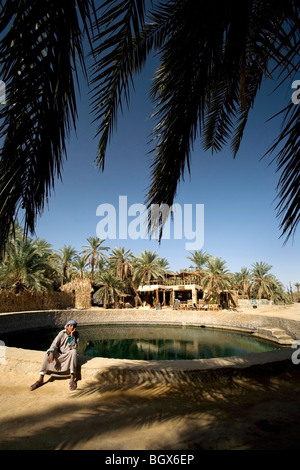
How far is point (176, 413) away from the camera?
8.80 feet

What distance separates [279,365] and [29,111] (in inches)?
187

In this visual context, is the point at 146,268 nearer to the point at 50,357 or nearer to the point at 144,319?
the point at 144,319

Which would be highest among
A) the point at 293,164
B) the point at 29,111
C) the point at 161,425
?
the point at 29,111

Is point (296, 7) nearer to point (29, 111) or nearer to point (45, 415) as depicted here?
point (29, 111)

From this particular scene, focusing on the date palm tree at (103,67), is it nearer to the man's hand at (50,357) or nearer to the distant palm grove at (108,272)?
the man's hand at (50,357)

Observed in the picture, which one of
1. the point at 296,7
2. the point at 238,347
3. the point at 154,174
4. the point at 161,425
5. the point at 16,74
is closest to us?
the point at 16,74

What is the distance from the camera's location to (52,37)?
1.15 meters

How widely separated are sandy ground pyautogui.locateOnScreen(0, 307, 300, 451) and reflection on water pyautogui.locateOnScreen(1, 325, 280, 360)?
7898 mm

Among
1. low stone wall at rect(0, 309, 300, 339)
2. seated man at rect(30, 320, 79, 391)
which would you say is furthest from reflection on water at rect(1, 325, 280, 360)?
seated man at rect(30, 320, 79, 391)

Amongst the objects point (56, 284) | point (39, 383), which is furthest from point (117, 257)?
point (39, 383)

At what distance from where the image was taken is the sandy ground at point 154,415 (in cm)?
212

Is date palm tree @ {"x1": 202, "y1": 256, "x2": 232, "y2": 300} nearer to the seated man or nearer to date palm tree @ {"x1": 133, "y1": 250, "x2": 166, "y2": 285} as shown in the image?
date palm tree @ {"x1": 133, "y1": 250, "x2": 166, "y2": 285}

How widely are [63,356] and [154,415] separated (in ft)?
6.88

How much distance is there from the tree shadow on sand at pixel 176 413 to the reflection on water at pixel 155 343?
307 inches
